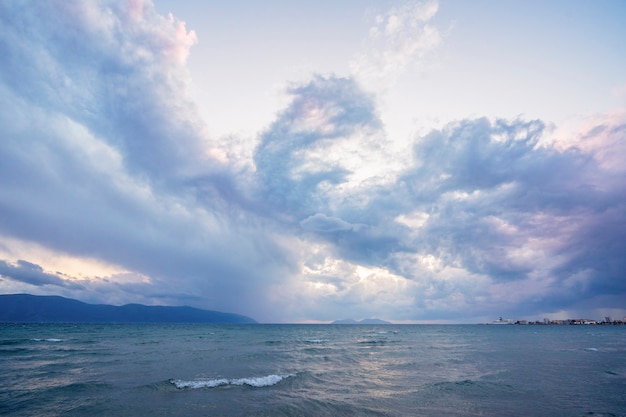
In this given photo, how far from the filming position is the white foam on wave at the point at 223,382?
76.2 feet

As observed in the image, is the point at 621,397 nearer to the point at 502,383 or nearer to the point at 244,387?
the point at 502,383

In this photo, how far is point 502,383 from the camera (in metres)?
25.5

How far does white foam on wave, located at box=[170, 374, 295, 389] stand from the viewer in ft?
76.2

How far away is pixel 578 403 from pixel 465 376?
31.3ft

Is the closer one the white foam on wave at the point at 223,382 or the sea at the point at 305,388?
the sea at the point at 305,388

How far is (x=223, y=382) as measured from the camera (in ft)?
79.1

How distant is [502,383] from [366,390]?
456 inches

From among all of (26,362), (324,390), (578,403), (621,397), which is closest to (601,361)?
(621,397)

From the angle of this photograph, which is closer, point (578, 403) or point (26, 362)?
point (578, 403)

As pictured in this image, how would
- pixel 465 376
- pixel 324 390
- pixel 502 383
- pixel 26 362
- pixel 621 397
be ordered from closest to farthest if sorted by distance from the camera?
pixel 621 397 < pixel 324 390 < pixel 502 383 < pixel 465 376 < pixel 26 362

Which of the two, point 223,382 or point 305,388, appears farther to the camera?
point 223,382

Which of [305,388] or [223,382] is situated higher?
[223,382]

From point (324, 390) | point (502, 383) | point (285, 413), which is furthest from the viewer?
point (502, 383)

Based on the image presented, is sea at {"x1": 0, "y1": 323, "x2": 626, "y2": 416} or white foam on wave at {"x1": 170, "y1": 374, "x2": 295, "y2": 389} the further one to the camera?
white foam on wave at {"x1": 170, "y1": 374, "x2": 295, "y2": 389}
